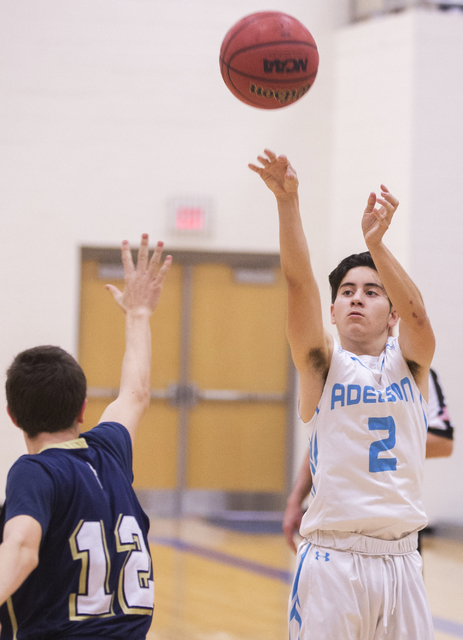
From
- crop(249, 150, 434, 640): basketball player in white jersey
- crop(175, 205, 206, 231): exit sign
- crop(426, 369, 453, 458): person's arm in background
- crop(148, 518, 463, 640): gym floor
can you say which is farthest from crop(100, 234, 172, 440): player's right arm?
crop(175, 205, 206, 231): exit sign

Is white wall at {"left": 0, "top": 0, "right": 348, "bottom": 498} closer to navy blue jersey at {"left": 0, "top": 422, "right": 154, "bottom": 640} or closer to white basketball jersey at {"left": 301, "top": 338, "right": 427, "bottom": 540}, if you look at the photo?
white basketball jersey at {"left": 301, "top": 338, "right": 427, "bottom": 540}

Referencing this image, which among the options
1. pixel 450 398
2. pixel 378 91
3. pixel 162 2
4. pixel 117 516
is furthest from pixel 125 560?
pixel 162 2

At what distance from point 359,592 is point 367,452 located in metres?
0.39

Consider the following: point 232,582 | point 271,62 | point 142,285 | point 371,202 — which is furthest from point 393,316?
point 232,582

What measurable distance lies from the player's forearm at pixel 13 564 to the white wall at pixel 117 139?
639 centimetres

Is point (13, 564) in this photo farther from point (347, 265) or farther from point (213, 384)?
point (213, 384)

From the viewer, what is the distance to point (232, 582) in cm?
568

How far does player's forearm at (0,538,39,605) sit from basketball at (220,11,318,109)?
1.92 m

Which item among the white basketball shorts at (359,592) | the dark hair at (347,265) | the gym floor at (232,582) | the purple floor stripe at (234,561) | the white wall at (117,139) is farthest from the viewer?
the white wall at (117,139)

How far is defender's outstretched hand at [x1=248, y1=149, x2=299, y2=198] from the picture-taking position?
2.25 metres

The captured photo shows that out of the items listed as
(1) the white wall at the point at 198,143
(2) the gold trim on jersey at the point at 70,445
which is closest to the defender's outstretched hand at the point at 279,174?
(2) the gold trim on jersey at the point at 70,445

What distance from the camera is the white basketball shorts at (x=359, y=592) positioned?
7.18ft

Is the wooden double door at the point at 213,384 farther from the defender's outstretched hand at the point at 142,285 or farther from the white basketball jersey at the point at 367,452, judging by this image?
the white basketball jersey at the point at 367,452

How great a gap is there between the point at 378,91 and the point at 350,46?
0.65 m
